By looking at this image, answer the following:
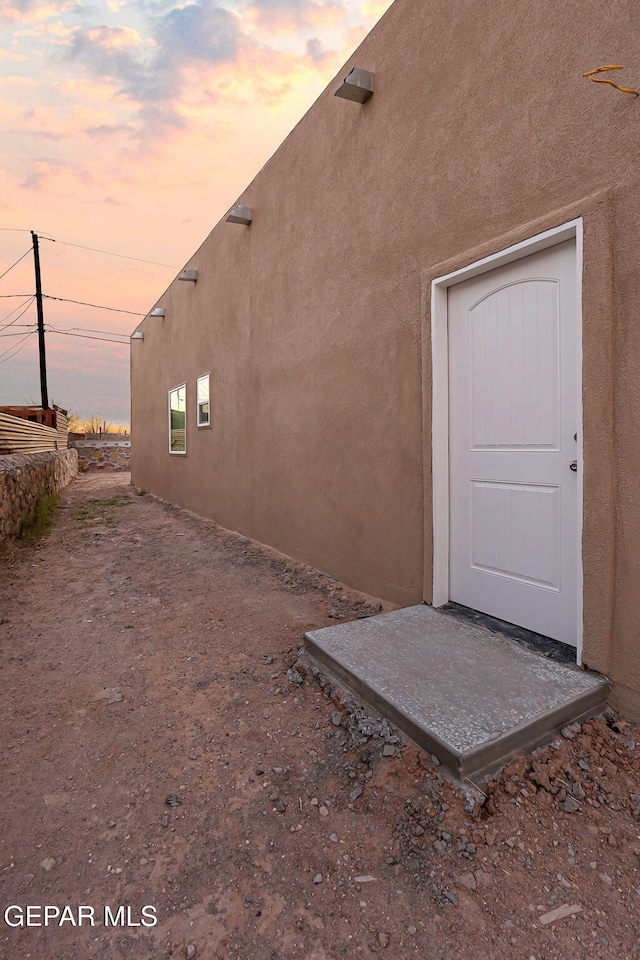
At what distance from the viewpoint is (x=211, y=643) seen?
10.3ft

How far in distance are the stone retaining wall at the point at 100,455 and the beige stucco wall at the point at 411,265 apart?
1468 cm

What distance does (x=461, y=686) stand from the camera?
2.09 metres

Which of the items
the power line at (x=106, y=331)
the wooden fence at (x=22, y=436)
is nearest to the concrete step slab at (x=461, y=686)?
the wooden fence at (x=22, y=436)

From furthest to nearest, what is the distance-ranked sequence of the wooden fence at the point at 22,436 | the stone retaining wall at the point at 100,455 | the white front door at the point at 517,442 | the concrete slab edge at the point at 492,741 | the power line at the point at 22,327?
the stone retaining wall at the point at 100,455 → the power line at the point at 22,327 → the wooden fence at the point at 22,436 → the white front door at the point at 517,442 → the concrete slab edge at the point at 492,741

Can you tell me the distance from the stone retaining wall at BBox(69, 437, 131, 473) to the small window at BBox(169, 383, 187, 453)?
1069 centimetres

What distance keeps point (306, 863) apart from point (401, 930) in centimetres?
34

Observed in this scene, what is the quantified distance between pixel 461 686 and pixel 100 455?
65.1 ft

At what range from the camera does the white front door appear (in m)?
2.43

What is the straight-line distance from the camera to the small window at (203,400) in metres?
7.49

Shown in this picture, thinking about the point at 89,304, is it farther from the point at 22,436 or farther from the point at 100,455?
the point at 22,436

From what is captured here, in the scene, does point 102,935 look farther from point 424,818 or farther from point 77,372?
point 77,372

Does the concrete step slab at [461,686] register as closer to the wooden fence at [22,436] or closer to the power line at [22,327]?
the wooden fence at [22,436]

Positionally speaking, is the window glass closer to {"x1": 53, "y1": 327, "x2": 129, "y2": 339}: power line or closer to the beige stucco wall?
the beige stucco wall

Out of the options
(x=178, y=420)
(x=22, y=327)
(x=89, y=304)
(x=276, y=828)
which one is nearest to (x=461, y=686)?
(x=276, y=828)
